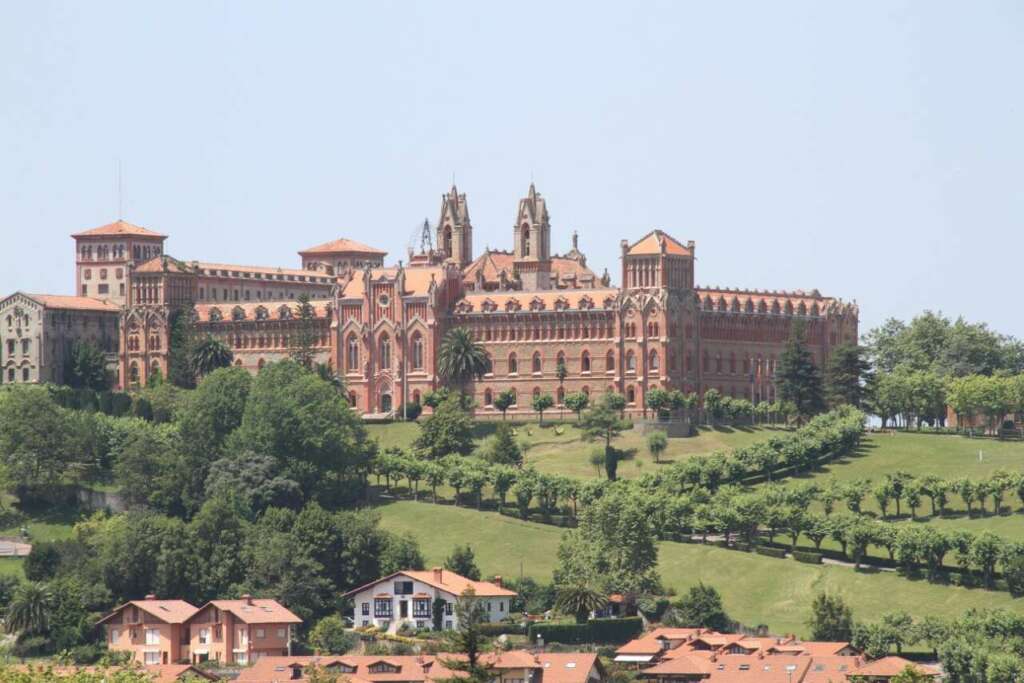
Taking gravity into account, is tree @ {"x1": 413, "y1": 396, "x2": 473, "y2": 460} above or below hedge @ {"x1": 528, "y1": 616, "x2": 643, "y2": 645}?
above

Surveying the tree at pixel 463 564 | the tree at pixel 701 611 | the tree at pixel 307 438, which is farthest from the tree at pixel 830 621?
the tree at pixel 307 438

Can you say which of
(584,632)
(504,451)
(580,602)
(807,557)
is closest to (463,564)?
(580,602)

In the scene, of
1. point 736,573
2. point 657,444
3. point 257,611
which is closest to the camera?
point 257,611

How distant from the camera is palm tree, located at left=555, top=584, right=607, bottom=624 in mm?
152625

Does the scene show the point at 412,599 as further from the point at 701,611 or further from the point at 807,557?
the point at 807,557

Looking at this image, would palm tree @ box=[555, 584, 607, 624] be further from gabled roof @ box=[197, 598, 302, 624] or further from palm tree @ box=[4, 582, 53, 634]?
palm tree @ box=[4, 582, 53, 634]

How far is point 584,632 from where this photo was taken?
14962 cm

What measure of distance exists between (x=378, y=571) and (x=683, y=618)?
1833 centimetres

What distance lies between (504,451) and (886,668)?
59.8 meters

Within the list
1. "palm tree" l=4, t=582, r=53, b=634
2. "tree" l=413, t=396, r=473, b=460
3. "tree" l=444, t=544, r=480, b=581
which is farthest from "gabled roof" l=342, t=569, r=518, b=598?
"tree" l=413, t=396, r=473, b=460

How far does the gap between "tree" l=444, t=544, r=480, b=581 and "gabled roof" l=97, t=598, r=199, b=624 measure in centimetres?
1541

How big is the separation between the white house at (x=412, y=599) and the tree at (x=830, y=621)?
54.8 feet

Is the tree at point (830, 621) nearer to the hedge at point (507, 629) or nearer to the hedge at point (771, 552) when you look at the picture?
the hedge at point (507, 629)

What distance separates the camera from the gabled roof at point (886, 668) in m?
132
